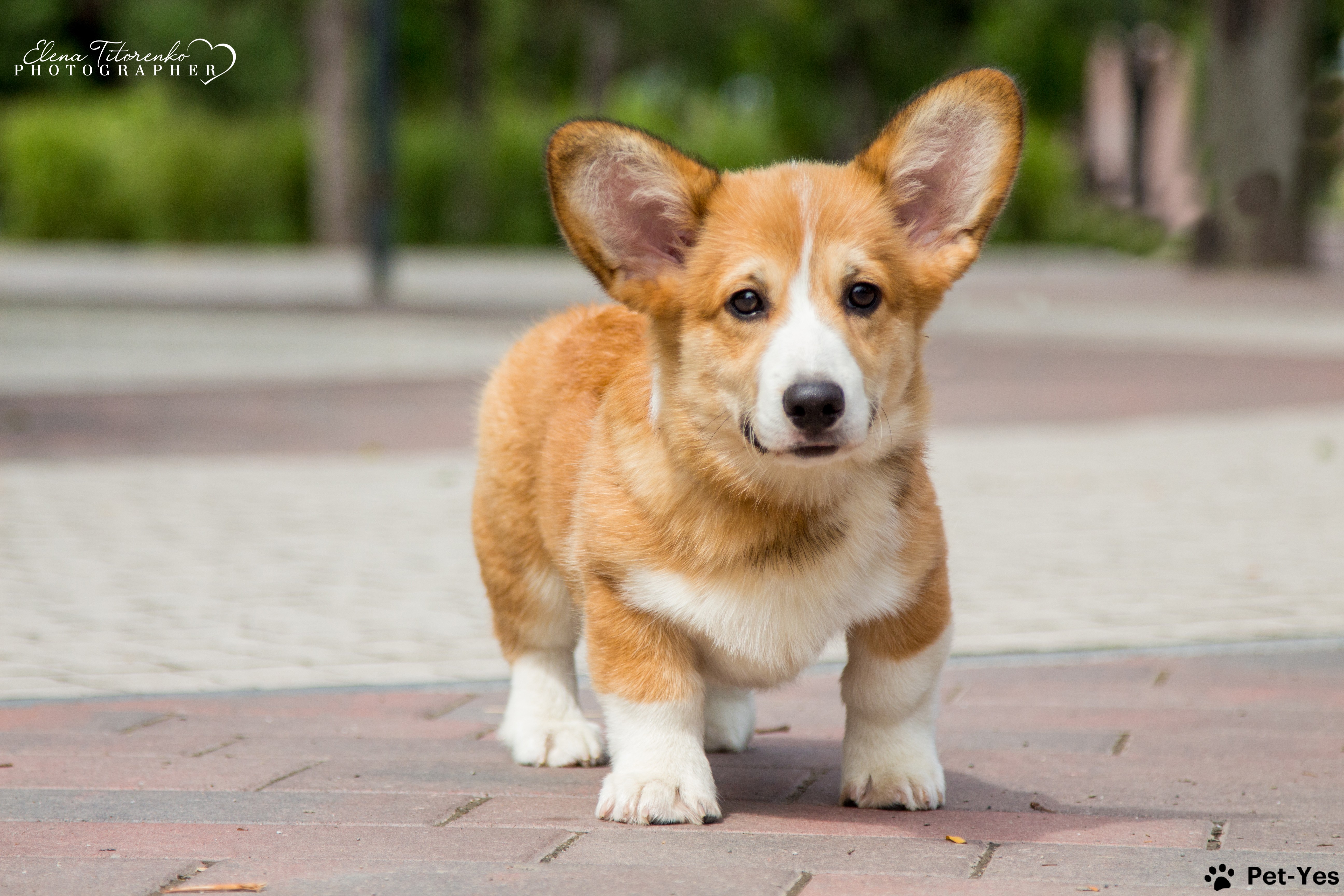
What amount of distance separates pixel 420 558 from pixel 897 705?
164 inches

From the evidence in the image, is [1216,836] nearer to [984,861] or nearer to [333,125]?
[984,861]

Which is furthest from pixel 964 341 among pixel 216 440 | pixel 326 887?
pixel 326 887

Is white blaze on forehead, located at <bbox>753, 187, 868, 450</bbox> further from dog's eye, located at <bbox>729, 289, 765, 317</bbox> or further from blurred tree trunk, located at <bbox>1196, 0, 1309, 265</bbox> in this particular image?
blurred tree trunk, located at <bbox>1196, 0, 1309, 265</bbox>

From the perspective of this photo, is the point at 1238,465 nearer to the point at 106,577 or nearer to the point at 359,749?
the point at 106,577

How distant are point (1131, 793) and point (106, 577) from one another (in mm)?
4585

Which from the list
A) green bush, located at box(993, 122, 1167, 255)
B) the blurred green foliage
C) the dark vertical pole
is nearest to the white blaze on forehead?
the dark vertical pole

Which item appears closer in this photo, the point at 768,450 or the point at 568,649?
the point at 768,450

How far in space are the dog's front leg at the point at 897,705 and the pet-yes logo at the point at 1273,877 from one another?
0.73m

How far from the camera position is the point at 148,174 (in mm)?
38500

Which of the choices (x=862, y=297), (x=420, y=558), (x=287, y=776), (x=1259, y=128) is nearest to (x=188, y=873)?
(x=287, y=776)

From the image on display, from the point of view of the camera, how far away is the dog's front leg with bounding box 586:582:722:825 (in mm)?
3791

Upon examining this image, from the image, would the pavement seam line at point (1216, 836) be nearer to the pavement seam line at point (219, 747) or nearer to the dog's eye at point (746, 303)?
the dog's eye at point (746, 303)

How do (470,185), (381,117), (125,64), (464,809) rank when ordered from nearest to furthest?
(464,809) → (381,117) → (125,64) → (470,185)

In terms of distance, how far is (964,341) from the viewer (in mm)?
18328
